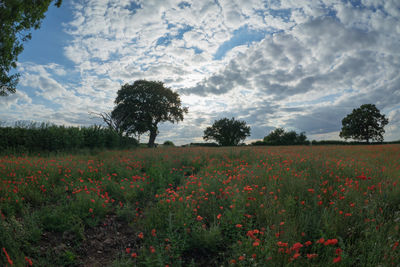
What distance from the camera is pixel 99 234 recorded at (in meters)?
4.40

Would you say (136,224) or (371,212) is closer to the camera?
(371,212)

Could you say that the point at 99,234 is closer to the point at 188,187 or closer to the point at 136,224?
the point at 136,224

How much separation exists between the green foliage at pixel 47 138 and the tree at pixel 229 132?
37.5 m

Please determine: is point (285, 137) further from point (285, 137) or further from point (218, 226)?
point (218, 226)

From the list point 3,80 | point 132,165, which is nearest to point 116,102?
point 3,80

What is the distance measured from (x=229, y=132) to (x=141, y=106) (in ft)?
87.0

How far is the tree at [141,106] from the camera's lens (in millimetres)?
33156

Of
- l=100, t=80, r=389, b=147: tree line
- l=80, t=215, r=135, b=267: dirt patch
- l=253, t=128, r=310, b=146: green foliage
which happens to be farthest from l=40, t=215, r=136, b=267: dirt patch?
l=253, t=128, r=310, b=146: green foliage

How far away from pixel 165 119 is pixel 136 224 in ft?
104

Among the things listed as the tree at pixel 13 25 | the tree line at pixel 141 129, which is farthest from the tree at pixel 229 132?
the tree at pixel 13 25

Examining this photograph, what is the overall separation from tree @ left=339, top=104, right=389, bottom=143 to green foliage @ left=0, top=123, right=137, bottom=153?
47.9 m

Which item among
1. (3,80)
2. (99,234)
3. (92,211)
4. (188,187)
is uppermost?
(3,80)

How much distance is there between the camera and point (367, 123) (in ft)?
141

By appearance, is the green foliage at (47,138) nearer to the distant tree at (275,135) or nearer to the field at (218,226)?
the field at (218,226)
